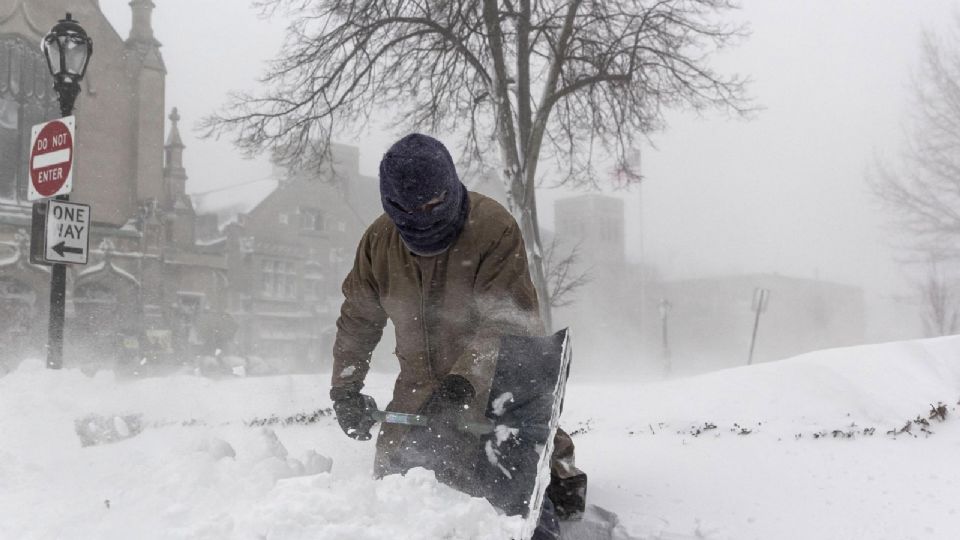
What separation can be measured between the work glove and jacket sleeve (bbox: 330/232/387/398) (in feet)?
0.27

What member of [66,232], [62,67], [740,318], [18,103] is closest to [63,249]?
[66,232]

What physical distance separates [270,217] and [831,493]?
34.2 m

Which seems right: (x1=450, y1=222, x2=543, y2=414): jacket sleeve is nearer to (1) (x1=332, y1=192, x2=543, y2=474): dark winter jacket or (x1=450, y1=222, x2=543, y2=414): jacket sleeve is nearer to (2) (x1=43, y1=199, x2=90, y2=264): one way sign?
(1) (x1=332, y1=192, x2=543, y2=474): dark winter jacket

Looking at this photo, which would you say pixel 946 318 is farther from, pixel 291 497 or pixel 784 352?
pixel 784 352

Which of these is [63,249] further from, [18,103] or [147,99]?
[147,99]

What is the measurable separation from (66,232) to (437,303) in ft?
15.1

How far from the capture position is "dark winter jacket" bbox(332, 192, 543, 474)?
3.13 m

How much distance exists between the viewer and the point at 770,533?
402 cm

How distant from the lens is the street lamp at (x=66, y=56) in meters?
6.80

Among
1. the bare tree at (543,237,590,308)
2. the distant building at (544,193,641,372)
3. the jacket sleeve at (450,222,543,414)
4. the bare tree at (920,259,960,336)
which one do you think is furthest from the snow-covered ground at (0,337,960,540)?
the distant building at (544,193,641,372)

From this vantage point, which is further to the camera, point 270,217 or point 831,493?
Result: point 270,217

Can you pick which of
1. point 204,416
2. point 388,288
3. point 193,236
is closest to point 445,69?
point 204,416

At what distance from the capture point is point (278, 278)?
35688 millimetres

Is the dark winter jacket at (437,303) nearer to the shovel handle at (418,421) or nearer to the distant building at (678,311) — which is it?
the shovel handle at (418,421)
